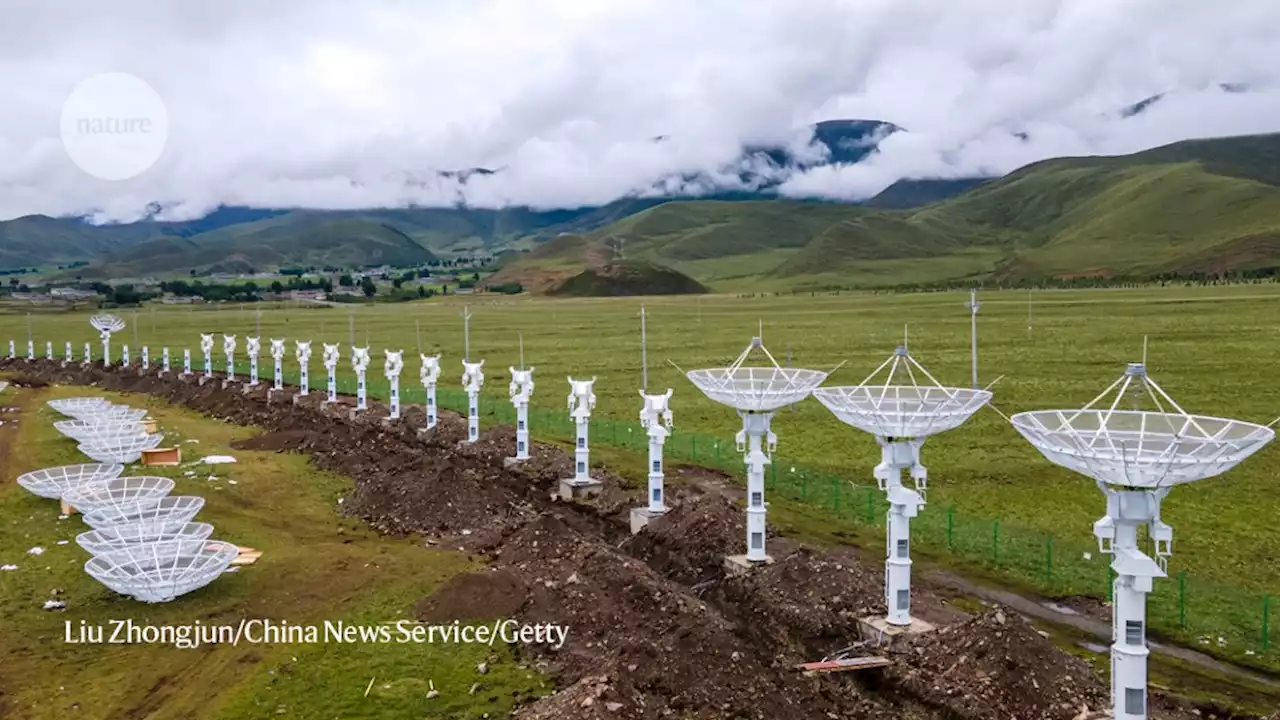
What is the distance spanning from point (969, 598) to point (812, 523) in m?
7.75

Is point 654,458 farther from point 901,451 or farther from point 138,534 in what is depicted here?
point 138,534

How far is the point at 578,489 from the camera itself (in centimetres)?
3519

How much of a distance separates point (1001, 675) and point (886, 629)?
3.49 meters

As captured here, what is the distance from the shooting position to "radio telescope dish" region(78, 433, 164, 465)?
1620 inches

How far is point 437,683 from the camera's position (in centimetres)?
1991

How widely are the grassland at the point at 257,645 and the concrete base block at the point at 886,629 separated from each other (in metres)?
7.64

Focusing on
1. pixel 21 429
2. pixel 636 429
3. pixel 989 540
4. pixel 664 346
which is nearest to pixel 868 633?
pixel 989 540

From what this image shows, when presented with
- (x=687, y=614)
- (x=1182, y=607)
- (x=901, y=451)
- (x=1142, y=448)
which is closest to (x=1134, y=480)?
(x=1142, y=448)

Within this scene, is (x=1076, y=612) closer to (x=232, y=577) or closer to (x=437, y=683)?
(x=437, y=683)

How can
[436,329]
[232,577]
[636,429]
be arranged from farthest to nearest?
[436,329] → [636,429] → [232,577]

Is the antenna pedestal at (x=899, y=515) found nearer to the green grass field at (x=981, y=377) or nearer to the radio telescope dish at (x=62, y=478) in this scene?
the green grass field at (x=981, y=377)

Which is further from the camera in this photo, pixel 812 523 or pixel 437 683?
pixel 812 523

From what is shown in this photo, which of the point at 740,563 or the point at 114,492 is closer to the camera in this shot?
the point at 740,563

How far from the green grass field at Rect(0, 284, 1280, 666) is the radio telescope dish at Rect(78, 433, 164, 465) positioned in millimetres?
18806
